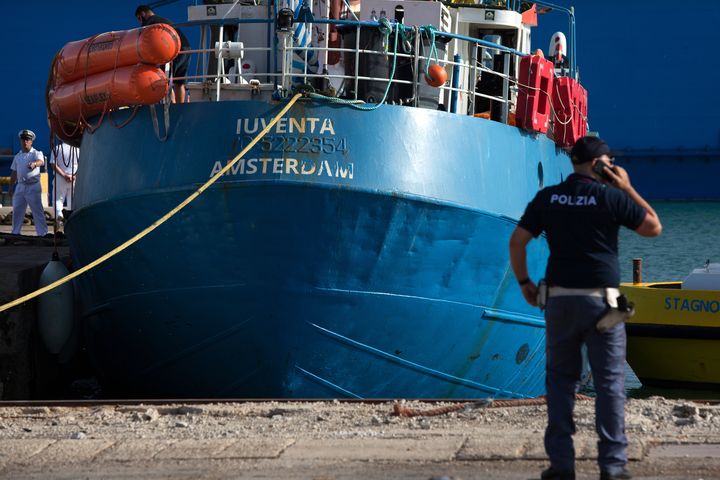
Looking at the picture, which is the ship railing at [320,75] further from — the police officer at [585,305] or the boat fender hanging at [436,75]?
the police officer at [585,305]

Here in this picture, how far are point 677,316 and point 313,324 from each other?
5.17m

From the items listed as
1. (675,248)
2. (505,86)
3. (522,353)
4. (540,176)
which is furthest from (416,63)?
(675,248)

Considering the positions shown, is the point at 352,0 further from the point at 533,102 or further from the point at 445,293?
the point at 445,293

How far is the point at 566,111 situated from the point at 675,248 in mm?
22875

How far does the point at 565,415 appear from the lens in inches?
245

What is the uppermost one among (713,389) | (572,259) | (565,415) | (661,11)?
(661,11)

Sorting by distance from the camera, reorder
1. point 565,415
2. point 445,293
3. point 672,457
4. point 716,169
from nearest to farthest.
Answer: point 565,415, point 672,457, point 445,293, point 716,169

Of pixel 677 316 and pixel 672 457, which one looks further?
pixel 677 316

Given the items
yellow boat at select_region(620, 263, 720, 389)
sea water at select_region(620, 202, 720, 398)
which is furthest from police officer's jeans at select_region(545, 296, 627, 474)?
sea water at select_region(620, 202, 720, 398)

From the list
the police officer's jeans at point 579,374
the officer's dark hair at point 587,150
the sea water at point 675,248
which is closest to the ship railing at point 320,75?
the officer's dark hair at point 587,150

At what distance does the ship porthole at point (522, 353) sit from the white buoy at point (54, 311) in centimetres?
433

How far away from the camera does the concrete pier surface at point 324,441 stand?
6742 millimetres

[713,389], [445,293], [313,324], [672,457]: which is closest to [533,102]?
[445,293]

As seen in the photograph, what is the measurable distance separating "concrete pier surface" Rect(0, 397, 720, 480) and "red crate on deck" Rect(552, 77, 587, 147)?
13.8 ft
